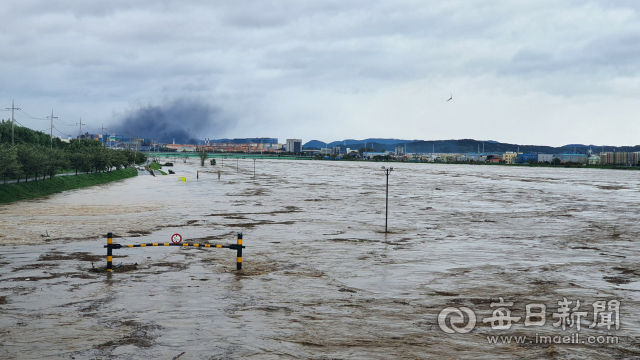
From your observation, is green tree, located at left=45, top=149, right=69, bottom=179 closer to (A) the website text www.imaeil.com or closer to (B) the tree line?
(B) the tree line

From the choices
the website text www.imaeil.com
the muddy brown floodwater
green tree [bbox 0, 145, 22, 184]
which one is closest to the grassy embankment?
green tree [bbox 0, 145, 22, 184]

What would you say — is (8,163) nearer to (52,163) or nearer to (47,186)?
(47,186)

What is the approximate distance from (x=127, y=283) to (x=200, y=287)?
9.46 feet

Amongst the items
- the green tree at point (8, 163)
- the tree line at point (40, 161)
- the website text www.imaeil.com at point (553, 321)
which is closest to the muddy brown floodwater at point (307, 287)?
the website text www.imaeil.com at point (553, 321)

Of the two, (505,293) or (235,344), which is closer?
(235,344)

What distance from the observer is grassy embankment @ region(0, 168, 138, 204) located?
55122 millimetres

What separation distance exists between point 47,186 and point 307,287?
57.3 meters

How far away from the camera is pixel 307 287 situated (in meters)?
20.1

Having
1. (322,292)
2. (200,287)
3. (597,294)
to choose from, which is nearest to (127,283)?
(200,287)

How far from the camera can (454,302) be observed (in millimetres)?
18188

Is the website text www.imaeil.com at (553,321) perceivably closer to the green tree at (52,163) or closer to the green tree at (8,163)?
the green tree at (8,163)

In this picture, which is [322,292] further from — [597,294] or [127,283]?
[597,294]

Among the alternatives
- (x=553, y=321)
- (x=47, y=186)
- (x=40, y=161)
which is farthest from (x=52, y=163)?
(x=553, y=321)

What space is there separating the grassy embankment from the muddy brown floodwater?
1561 centimetres
